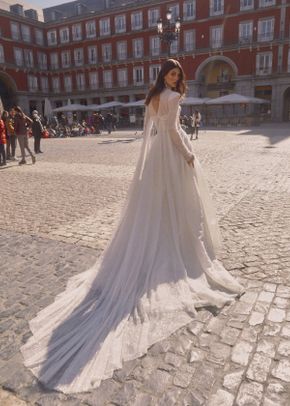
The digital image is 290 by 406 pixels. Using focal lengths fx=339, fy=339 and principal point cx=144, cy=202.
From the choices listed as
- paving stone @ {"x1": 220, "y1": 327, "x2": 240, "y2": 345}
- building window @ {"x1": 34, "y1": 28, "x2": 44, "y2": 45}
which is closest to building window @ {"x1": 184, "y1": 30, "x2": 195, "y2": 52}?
building window @ {"x1": 34, "y1": 28, "x2": 44, "y2": 45}

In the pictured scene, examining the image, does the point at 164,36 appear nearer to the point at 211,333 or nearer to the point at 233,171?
the point at 233,171

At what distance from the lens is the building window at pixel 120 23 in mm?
38375

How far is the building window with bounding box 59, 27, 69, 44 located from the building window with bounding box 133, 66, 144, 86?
10.8m

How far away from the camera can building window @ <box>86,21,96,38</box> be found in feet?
132

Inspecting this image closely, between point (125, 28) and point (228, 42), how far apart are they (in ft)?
40.3

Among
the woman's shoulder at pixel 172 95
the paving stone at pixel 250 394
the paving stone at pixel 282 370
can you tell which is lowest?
the paving stone at pixel 250 394

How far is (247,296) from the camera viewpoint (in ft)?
9.55

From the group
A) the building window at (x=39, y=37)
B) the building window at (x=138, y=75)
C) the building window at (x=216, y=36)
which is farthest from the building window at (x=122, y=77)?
the building window at (x=39, y=37)

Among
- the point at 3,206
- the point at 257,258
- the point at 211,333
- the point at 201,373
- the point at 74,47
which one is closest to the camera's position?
the point at 201,373

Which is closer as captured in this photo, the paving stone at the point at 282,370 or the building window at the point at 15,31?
the paving stone at the point at 282,370

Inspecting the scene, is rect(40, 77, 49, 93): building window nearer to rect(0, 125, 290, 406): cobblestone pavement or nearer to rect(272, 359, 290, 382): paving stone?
rect(0, 125, 290, 406): cobblestone pavement

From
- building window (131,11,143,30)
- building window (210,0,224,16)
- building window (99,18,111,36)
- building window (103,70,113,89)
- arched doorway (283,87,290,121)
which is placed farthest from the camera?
building window (103,70,113,89)

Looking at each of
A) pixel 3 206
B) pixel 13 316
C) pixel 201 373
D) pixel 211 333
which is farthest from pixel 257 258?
pixel 3 206

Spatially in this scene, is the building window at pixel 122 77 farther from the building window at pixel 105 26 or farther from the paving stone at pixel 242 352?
the paving stone at pixel 242 352
